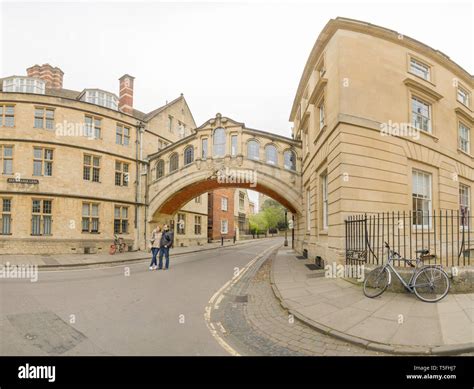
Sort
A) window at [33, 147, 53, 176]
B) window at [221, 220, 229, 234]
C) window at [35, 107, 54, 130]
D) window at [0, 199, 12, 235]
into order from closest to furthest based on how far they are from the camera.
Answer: window at [0, 199, 12, 235] → window at [33, 147, 53, 176] → window at [35, 107, 54, 130] → window at [221, 220, 229, 234]

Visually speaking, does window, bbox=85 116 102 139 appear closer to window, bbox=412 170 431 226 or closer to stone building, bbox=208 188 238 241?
stone building, bbox=208 188 238 241

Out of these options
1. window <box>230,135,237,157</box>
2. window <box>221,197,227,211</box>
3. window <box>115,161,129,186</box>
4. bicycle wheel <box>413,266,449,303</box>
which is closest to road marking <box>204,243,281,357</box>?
bicycle wheel <box>413,266,449,303</box>

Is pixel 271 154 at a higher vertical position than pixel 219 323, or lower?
higher

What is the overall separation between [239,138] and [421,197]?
12.0 metres

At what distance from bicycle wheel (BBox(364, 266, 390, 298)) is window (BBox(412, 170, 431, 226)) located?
19.3ft

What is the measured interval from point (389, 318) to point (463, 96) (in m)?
15.8

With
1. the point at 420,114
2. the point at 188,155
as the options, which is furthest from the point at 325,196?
the point at 188,155

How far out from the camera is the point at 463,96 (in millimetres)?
14375

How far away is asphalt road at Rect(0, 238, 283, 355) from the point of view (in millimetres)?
3738

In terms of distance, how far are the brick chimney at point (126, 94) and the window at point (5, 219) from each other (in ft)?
36.0

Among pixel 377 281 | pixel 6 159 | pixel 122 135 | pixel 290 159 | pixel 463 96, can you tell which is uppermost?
pixel 463 96

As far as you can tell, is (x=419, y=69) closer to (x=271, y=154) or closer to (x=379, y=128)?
(x=379, y=128)
